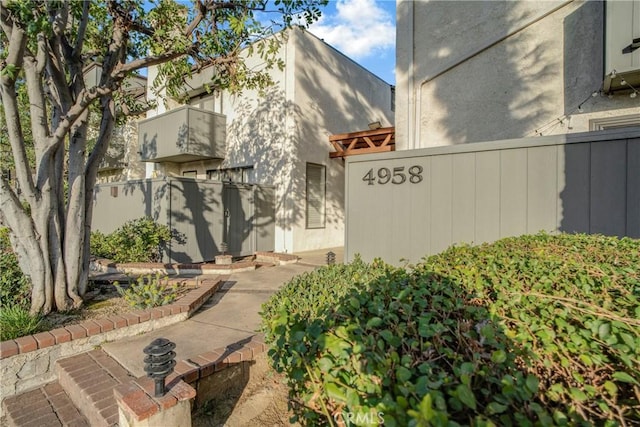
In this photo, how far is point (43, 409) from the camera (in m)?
2.61

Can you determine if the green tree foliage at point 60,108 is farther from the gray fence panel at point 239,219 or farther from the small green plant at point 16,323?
the gray fence panel at point 239,219

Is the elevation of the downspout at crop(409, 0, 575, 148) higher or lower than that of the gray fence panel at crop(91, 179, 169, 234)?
higher

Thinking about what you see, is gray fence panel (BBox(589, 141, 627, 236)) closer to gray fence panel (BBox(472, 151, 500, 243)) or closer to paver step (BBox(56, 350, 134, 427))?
gray fence panel (BBox(472, 151, 500, 243))

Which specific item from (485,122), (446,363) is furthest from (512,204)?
(446,363)

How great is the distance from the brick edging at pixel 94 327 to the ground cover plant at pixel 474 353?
294 centimetres

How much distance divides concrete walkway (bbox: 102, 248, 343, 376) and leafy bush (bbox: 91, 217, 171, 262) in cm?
227

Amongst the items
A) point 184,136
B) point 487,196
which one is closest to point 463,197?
point 487,196

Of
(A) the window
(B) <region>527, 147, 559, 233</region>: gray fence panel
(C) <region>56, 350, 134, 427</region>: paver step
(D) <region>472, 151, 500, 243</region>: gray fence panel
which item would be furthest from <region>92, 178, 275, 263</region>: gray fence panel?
(B) <region>527, 147, 559, 233</region>: gray fence panel

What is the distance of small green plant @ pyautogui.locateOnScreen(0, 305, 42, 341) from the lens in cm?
311

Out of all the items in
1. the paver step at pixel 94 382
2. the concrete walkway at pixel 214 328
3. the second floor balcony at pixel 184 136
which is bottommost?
the paver step at pixel 94 382

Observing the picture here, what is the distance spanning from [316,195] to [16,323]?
26.8 ft

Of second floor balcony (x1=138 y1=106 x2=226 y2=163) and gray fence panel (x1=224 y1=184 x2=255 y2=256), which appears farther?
second floor balcony (x1=138 y1=106 x2=226 y2=163)

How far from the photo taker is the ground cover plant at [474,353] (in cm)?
94

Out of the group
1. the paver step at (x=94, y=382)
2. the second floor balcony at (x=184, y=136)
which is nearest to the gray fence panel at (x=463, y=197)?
the paver step at (x=94, y=382)
